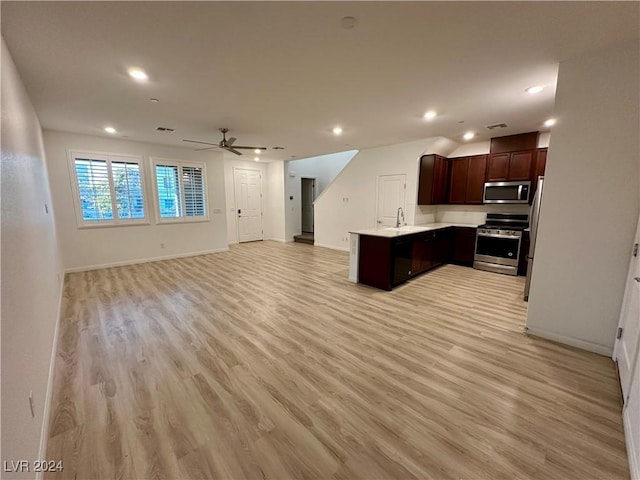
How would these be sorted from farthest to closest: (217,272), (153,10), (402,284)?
(217,272)
(402,284)
(153,10)

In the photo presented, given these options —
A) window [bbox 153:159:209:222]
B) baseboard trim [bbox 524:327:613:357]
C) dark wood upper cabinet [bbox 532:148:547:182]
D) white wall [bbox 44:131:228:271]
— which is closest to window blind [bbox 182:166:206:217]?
window [bbox 153:159:209:222]

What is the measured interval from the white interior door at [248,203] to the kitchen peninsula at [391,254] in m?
5.11

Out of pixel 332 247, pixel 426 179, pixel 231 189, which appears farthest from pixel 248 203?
pixel 426 179

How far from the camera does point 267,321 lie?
124 inches

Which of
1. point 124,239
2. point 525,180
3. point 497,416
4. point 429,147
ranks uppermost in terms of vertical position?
point 429,147

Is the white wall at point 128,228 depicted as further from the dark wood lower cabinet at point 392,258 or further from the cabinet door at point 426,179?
the cabinet door at point 426,179

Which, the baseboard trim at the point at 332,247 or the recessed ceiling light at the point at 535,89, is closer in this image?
the recessed ceiling light at the point at 535,89

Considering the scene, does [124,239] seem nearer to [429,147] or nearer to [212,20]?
[212,20]

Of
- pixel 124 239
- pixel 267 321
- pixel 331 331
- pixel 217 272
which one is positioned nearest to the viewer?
pixel 331 331

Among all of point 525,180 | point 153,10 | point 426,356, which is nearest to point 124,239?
point 153,10

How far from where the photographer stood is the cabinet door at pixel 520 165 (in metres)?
4.98

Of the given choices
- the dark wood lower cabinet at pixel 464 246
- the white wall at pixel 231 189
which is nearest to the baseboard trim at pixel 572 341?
the dark wood lower cabinet at pixel 464 246

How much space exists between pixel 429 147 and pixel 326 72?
3636 millimetres

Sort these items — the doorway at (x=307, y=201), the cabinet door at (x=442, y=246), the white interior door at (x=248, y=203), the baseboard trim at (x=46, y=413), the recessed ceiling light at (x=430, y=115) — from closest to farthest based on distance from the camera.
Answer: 1. the baseboard trim at (x=46, y=413)
2. the recessed ceiling light at (x=430, y=115)
3. the cabinet door at (x=442, y=246)
4. the white interior door at (x=248, y=203)
5. the doorway at (x=307, y=201)
